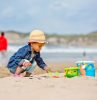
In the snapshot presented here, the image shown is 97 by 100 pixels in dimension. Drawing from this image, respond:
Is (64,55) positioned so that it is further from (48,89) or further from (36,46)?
(48,89)

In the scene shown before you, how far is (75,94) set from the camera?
592 centimetres

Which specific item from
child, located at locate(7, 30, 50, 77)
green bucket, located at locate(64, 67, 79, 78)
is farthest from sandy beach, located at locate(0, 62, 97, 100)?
child, located at locate(7, 30, 50, 77)

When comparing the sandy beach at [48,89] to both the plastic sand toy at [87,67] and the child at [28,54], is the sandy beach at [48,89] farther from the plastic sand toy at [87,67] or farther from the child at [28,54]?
the child at [28,54]

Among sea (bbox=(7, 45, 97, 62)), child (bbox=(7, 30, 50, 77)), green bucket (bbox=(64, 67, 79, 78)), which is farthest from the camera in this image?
sea (bbox=(7, 45, 97, 62))

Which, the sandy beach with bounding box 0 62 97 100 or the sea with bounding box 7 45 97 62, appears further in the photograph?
the sea with bounding box 7 45 97 62

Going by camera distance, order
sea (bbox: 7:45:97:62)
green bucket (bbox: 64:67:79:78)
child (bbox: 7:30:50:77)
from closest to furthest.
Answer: green bucket (bbox: 64:67:79:78) < child (bbox: 7:30:50:77) < sea (bbox: 7:45:97:62)

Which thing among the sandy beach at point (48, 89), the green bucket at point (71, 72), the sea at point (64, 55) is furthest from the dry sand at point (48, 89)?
the sea at point (64, 55)

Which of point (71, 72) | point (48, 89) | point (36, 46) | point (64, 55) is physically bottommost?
point (48, 89)

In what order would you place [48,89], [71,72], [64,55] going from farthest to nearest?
1. [64,55]
2. [71,72]
3. [48,89]

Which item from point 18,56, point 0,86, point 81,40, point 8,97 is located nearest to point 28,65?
point 18,56

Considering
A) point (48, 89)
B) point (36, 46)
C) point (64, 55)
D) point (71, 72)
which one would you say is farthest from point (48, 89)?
point (64, 55)

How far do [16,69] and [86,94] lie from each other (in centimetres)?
280

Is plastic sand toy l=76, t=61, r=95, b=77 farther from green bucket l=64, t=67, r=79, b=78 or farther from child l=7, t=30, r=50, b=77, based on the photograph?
child l=7, t=30, r=50, b=77

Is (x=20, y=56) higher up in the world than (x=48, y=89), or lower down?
higher up
